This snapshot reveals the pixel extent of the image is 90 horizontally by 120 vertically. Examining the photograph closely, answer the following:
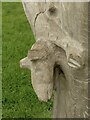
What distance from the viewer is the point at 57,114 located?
130cm

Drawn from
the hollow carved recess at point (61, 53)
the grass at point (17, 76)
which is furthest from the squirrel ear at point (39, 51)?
the grass at point (17, 76)

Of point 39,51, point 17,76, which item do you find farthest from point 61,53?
point 17,76

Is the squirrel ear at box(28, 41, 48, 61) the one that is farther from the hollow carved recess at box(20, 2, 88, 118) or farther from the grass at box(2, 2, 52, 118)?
the grass at box(2, 2, 52, 118)

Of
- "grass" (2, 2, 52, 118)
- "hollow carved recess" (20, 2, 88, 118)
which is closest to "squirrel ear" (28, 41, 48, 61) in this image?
"hollow carved recess" (20, 2, 88, 118)

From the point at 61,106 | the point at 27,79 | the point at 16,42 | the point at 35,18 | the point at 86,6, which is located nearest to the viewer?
the point at 86,6

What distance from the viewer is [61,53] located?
1.13m

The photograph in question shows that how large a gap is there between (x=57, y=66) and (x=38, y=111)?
6.67 ft

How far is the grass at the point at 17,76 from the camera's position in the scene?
3178mm

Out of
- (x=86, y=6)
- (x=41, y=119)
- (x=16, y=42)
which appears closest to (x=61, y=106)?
(x=86, y=6)

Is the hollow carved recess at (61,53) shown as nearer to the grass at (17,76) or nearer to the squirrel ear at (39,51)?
the squirrel ear at (39,51)

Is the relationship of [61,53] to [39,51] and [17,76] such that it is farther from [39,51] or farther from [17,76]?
[17,76]

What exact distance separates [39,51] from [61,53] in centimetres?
6

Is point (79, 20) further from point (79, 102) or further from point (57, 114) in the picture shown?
point (57, 114)

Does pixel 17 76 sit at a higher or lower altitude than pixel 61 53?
lower
